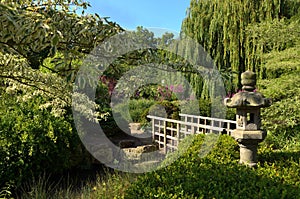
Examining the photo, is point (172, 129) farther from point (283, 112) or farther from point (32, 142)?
point (32, 142)

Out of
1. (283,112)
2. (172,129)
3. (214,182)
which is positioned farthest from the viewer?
(172,129)

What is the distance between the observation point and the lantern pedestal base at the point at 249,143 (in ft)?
10.6

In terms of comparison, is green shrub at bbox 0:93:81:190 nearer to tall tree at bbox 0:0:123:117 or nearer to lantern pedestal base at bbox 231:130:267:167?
tall tree at bbox 0:0:123:117

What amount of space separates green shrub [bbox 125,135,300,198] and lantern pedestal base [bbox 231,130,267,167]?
162 mm

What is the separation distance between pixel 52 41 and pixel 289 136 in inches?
189

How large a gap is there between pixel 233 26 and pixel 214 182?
510 cm

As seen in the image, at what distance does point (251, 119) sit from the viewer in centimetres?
339

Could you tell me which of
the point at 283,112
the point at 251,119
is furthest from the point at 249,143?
the point at 283,112

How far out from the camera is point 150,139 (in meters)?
7.41

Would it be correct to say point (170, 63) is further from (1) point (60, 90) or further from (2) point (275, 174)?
(2) point (275, 174)

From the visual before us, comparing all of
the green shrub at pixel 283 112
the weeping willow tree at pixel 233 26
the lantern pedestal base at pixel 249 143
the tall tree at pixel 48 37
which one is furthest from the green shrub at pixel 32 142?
the weeping willow tree at pixel 233 26

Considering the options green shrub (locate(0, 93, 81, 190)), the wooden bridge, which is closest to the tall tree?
green shrub (locate(0, 93, 81, 190))

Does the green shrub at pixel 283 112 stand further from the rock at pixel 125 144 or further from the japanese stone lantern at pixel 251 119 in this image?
the rock at pixel 125 144

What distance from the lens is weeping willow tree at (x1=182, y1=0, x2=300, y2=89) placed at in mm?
6422
